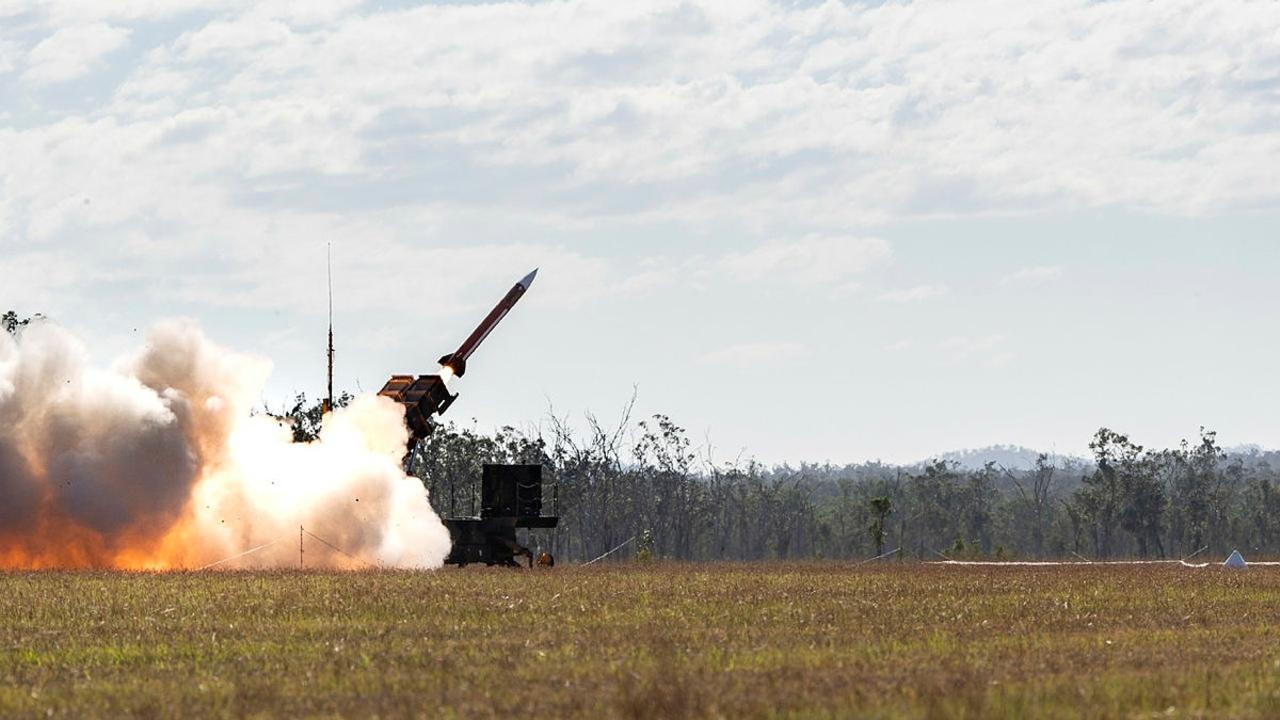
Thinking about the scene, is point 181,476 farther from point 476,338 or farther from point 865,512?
point 865,512

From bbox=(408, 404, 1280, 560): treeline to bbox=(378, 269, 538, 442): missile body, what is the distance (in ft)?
141

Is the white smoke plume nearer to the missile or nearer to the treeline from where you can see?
the missile

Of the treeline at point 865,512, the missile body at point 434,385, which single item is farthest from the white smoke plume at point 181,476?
the treeline at point 865,512

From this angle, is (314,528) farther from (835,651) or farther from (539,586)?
(835,651)

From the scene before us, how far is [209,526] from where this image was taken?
54125 mm

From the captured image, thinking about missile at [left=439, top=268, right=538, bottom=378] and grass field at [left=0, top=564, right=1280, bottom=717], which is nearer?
grass field at [left=0, top=564, right=1280, bottom=717]

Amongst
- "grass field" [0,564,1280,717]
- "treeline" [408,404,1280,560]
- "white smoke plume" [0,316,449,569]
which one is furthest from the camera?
"treeline" [408,404,1280,560]

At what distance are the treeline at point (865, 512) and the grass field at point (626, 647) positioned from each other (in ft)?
196

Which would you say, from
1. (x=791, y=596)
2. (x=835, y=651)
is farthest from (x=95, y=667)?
(x=791, y=596)

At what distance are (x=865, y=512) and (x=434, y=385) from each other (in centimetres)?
11309

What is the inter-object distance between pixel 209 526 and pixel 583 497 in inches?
3183

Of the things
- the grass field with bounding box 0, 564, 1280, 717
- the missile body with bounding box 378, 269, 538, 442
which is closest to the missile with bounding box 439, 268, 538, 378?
the missile body with bounding box 378, 269, 538, 442

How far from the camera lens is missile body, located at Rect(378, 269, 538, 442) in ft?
184

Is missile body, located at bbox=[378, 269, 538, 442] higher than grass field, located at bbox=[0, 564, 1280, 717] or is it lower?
higher
